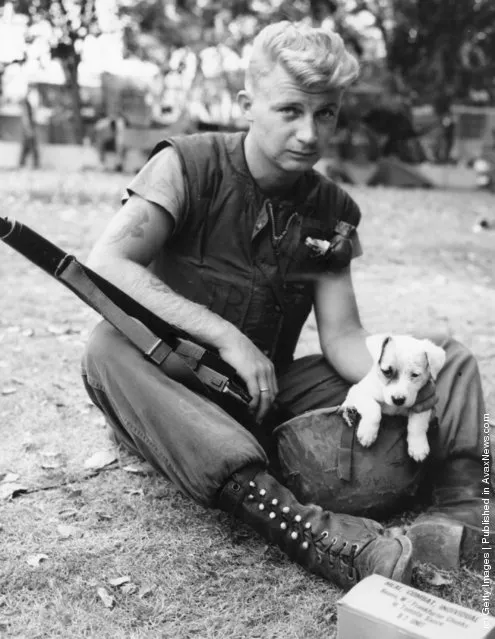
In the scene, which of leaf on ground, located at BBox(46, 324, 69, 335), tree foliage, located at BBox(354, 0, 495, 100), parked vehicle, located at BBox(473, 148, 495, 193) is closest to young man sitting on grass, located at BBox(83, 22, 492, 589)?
leaf on ground, located at BBox(46, 324, 69, 335)

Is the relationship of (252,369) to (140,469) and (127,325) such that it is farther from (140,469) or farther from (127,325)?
(140,469)

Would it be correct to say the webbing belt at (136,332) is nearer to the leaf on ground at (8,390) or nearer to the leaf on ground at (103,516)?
the leaf on ground at (103,516)

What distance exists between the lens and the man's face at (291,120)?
2.89 metres

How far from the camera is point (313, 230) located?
123 inches

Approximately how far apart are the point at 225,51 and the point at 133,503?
1460cm

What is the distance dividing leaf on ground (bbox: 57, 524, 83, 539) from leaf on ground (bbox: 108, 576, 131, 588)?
0.33 metres

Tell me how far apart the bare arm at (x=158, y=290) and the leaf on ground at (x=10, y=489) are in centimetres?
81

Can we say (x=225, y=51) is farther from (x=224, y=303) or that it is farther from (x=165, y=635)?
(x=165, y=635)

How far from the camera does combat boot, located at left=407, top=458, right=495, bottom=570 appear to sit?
8.63 ft


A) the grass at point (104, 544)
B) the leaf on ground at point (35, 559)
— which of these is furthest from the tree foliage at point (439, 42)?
the leaf on ground at point (35, 559)

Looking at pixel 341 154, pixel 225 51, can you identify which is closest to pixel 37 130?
pixel 225 51

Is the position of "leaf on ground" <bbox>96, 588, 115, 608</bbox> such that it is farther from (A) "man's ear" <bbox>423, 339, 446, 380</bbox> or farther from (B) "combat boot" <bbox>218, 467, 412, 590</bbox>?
(A) "man's ear" <bbox>423, 339, 446, 380</bbox>

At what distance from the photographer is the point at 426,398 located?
8.77 feet

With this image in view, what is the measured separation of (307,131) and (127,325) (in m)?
0.87
